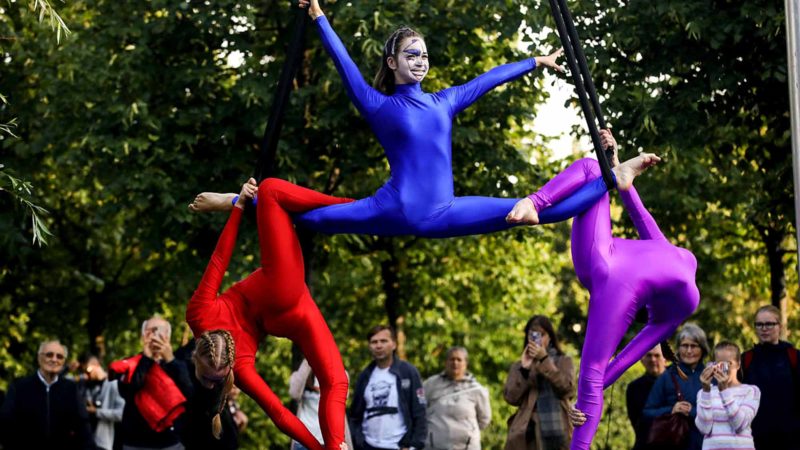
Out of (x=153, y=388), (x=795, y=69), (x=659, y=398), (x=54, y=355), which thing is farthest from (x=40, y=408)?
(x=795, y=69)

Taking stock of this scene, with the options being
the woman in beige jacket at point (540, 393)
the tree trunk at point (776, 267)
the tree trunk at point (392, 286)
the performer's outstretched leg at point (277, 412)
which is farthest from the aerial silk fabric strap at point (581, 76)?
the tree trunk at point (392, 286)

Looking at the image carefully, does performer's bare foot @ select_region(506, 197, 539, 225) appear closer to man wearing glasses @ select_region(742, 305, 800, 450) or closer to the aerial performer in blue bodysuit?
the aerial performer in blue bodysuit

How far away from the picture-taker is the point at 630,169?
5.73 metres

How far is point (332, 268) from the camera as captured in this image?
1631 cm

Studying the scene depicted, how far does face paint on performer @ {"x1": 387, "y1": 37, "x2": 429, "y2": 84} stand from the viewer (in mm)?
5848

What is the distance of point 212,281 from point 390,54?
139 cm

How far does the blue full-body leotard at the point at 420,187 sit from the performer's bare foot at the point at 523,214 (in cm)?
8

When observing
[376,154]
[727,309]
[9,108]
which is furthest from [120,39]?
[727,309]

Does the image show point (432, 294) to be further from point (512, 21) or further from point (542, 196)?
point (542, 196)

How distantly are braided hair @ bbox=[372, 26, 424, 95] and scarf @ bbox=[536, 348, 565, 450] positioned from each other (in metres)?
3.22

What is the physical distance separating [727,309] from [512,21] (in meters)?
17.4

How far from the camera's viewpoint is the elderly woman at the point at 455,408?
10.1 meters

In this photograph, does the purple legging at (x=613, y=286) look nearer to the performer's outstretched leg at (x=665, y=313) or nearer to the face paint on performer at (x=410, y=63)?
the performer's outstretched leg at (x=665, y=313)

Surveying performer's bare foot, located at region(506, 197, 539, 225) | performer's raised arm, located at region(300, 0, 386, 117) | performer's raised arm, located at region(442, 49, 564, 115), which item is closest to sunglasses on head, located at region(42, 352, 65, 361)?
performer's raised arm, located at region(300, 0, 386, 117)
